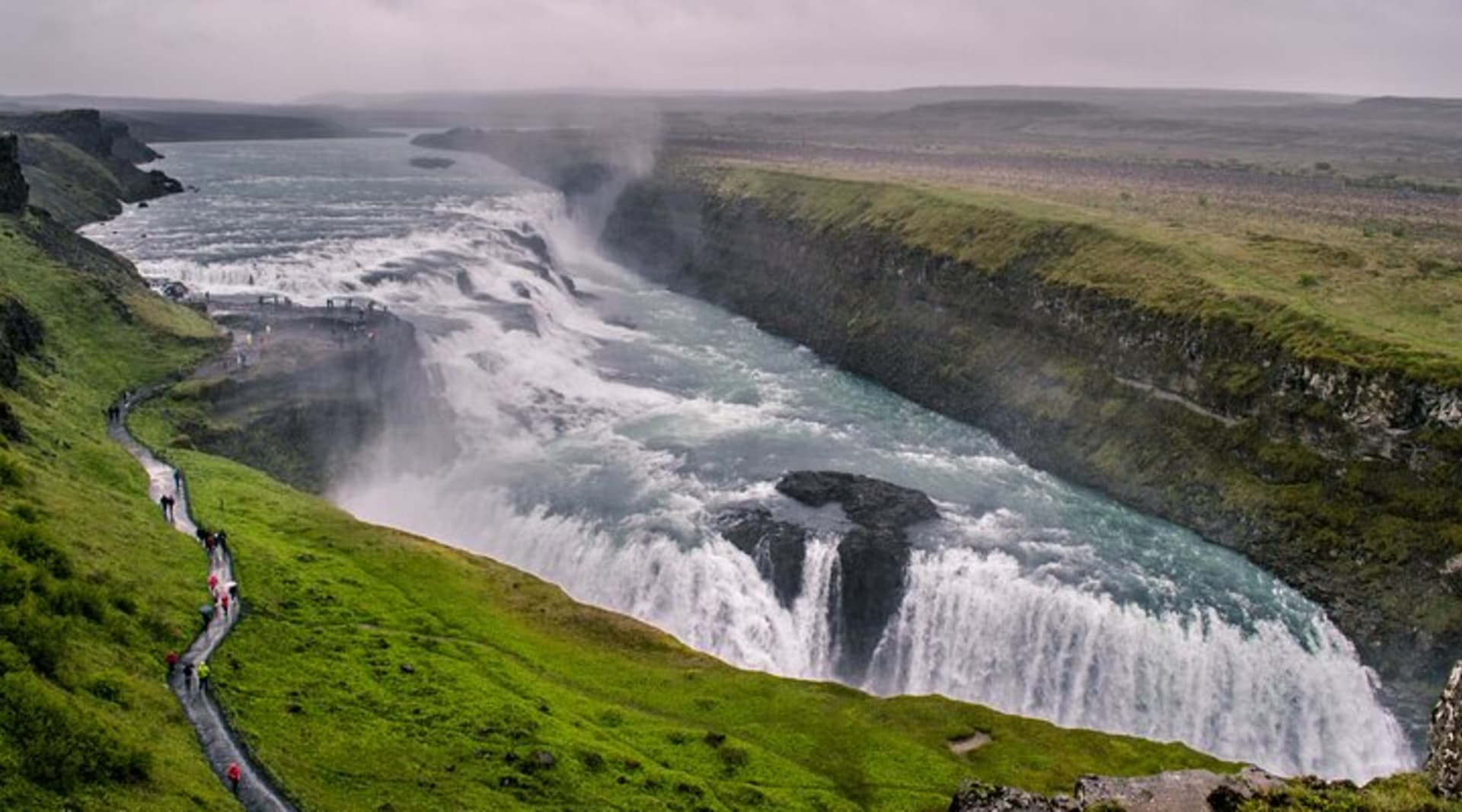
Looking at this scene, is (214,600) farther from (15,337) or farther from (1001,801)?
(1001,801)

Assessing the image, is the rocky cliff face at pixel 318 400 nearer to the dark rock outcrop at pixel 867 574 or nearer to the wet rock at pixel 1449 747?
the dark rock outcrop at pixel 867 574

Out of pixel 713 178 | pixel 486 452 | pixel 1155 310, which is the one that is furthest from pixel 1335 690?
pixel 713 178

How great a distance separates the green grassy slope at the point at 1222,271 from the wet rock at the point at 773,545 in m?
30.3

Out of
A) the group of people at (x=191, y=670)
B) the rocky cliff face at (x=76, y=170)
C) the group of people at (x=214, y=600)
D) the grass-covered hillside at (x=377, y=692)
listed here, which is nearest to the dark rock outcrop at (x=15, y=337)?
the grass-covered hillside at (x=377, y=692)

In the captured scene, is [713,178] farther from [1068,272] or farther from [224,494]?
[224,494]

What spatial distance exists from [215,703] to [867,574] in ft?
96.7

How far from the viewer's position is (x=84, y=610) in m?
30.3

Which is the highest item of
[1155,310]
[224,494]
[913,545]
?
[1155,310]

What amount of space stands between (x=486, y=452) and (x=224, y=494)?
806 inches

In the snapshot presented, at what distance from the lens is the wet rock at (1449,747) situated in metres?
18.3

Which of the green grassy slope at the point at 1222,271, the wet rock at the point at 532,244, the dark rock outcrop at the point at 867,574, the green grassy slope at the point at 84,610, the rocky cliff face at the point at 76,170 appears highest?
the rocky cliff face at the point at 76,170

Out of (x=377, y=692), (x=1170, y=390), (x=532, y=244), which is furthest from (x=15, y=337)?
(x=532, y=244)

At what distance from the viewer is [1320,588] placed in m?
50.8

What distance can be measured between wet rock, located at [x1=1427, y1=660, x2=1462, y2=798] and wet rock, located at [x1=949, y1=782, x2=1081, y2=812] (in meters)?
6.18
